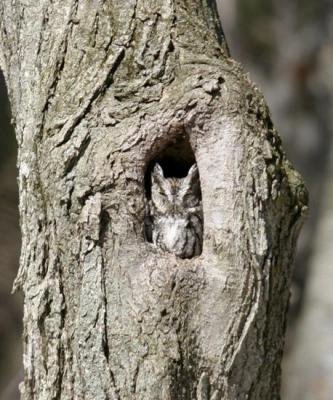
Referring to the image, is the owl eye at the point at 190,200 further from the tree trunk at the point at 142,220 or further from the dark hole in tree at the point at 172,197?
the tree trunk at the point at 142,220

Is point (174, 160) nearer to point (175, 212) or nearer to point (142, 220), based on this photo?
point (175, 212)

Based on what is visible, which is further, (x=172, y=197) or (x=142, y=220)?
(x=172, y=197)

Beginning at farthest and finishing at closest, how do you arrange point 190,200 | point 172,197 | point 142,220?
point 190,200 < point 172,197 < point 142,220

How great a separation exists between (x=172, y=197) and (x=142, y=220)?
142mm

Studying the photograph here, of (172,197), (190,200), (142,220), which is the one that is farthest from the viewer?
(190,200)

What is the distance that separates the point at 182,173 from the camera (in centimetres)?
322

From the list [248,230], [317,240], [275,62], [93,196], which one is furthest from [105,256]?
[275,62]

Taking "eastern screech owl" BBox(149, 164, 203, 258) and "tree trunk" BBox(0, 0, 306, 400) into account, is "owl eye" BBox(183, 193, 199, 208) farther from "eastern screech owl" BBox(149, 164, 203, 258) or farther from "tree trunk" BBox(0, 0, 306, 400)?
"tree trunk" BBox(0, 0, 306, 400)

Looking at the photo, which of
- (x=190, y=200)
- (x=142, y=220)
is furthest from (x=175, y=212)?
(x=142, y=220)

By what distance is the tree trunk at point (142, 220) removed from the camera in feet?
9.30

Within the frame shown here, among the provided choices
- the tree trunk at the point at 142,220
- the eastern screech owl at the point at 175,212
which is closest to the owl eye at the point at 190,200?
the eastern screech owl at the point at 175,212

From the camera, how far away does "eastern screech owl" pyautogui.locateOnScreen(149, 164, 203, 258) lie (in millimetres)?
3021

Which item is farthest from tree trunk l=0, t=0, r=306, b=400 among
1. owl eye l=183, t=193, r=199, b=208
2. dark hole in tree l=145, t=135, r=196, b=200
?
owl eye l=183, t=193, r=199, b=208

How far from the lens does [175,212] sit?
3105 millimetres
